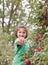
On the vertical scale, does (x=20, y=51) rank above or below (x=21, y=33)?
below

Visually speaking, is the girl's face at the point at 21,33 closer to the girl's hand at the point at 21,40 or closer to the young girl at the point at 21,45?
the young girl at the point at 21,45

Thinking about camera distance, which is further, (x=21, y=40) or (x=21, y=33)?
(x=21, y=33)

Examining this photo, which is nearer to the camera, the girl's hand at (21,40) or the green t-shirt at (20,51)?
the girl's hand at (21,40)

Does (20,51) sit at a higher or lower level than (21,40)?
lower

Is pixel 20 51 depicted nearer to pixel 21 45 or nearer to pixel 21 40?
pixel 21 45

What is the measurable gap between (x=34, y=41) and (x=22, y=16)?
16.4 ft

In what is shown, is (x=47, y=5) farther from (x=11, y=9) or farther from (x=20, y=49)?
(x=11, y=9)

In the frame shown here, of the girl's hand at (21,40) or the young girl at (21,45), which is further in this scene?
the young girl at (21,45)

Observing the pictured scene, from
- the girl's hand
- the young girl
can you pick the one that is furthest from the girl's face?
the girl's hand

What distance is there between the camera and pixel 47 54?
2.20 meters

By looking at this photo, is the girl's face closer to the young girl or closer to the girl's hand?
the young girl

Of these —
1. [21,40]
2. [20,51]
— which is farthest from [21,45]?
[21,40]

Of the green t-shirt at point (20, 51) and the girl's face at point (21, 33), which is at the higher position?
the girl's face at point (21, 33)

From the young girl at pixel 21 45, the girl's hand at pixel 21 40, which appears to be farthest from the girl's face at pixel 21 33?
the girl's hand at pixel 21 40
